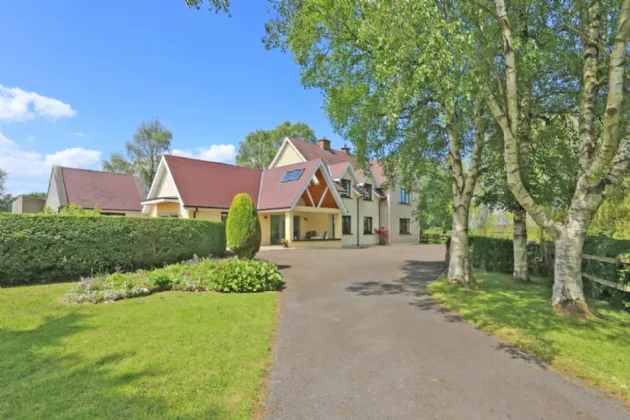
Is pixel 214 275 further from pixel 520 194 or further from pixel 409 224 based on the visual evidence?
pixel 409 224

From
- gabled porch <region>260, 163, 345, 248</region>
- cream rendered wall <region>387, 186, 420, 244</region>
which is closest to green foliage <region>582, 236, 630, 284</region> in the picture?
gabled porch <region>260, 163, 345, 248</region>

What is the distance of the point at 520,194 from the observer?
7266mm

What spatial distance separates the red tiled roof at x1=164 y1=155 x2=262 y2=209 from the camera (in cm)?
2186

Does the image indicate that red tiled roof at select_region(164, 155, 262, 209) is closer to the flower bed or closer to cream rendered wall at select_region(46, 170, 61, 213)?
cream rendered wall at select_region(46, 170, 61, 213)

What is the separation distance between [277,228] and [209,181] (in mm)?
6188

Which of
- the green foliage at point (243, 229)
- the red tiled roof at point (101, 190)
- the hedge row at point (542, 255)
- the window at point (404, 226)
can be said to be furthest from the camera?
the window at point (404, 226)

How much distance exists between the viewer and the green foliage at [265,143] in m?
44.9

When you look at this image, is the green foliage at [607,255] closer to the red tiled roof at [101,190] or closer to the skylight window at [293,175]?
the skylight window at [293,175]

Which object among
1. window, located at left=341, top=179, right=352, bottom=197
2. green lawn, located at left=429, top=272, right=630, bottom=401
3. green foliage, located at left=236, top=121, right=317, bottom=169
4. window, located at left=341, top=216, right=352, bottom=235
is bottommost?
green lawn, located at left=429, top=272, right=630, bottom=401

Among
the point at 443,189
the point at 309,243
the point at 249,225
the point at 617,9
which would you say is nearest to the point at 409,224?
the point at 309,243

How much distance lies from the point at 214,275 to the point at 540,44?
36.0 feet

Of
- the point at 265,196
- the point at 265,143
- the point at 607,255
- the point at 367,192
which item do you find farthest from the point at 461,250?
the point at 265,143

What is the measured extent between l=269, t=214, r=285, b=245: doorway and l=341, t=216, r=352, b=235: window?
5264 mm

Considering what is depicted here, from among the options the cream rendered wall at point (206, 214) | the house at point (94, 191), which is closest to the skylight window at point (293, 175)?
the cream rendered wall at point (206, 214)
